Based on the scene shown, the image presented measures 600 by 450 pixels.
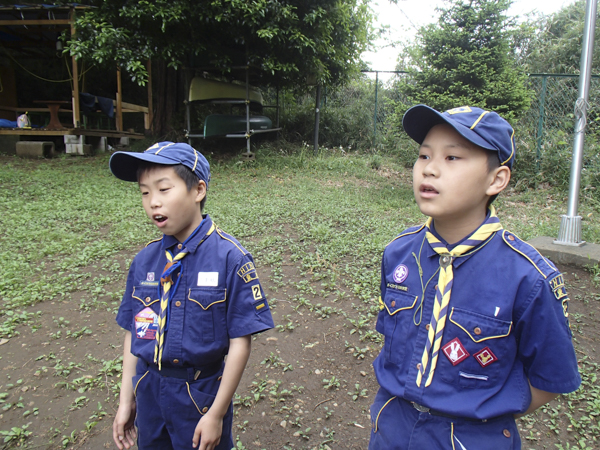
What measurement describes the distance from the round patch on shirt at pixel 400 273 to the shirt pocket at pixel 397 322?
45 millimetres

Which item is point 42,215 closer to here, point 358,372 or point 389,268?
point 358,372

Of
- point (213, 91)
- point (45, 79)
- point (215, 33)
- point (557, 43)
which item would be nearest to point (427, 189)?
point (215, 33)

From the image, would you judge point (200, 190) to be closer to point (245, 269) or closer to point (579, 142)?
point (245, 269)

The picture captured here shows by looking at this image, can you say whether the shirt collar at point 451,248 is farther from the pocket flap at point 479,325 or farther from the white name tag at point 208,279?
→ the white name tag at point 208,279

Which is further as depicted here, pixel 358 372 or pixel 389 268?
pixel 358 372

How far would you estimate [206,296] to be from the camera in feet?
5.48

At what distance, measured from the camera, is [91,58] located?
7934 mm

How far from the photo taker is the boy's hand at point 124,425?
1.72 m

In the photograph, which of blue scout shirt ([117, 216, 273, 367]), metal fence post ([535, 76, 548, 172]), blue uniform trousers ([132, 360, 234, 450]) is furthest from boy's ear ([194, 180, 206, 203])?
metal fence post ([535, 76, 548, 172])

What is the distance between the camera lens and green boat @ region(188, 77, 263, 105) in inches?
372

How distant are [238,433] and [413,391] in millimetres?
1526

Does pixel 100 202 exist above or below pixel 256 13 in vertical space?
below

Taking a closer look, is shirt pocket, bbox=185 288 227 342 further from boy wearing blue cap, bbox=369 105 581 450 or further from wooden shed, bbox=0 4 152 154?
wooden shed, bbox=0 4 152 154

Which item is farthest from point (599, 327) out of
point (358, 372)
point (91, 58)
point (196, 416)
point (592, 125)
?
point (91, 58)
